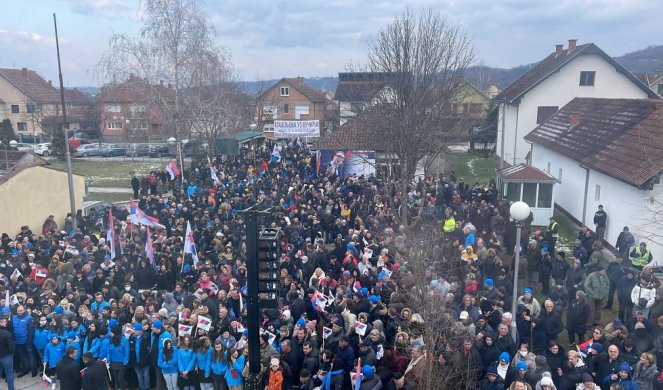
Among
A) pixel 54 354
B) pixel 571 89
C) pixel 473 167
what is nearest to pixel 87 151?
pixel 473 167

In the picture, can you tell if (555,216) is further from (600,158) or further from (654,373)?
(654,373)

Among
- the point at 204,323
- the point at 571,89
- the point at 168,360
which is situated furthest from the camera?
the point at 571,89

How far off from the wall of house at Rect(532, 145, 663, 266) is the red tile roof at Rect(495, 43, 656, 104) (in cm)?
1088

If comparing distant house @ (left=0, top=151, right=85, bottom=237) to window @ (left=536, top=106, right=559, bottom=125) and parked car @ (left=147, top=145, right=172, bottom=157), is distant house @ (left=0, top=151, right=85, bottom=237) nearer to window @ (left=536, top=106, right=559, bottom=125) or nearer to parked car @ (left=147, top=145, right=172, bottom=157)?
parked car @ (left=147, top=145, right=172, bottom=157)

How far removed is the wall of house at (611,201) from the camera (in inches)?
627

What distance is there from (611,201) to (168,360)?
49.3 feet

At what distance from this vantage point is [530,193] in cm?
2070

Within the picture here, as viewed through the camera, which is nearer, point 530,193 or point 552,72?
point 530,193

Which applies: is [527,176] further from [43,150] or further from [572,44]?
[43,150]

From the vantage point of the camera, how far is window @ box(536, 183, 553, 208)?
2048cm

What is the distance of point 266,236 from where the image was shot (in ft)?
28.0

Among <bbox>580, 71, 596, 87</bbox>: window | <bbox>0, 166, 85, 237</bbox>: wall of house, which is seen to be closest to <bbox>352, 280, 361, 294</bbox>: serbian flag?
<bbox>0, 166, 85, 237</bbox>: wall of house

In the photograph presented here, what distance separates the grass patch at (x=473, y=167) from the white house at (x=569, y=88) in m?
1.98

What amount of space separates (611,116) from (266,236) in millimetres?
19089
